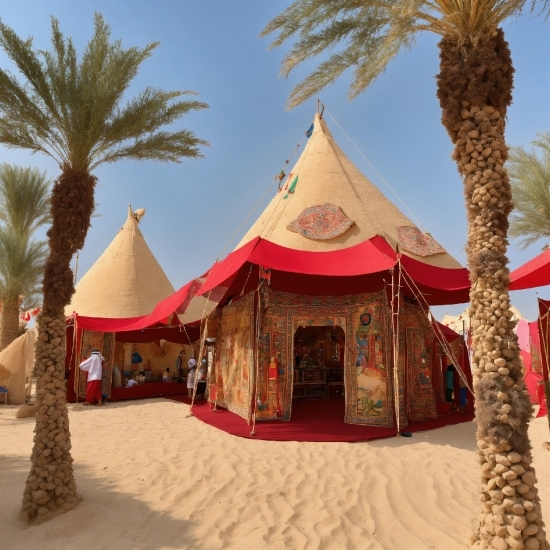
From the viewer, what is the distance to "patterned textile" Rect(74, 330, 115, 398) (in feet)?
43.3

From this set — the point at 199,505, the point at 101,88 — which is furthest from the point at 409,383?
the point at 101,88

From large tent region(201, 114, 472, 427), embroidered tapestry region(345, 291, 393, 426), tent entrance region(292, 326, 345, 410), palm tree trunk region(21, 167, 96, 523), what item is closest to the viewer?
palm tree trunk region(21, 167, 96, 523)

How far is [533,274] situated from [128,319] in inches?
435

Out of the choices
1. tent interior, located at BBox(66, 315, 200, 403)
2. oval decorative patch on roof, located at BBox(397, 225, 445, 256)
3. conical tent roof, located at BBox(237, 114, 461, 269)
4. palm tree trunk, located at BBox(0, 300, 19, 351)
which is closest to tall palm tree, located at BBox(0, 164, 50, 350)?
palm tree trunk, located at BBox(0, 300, 19, 351)

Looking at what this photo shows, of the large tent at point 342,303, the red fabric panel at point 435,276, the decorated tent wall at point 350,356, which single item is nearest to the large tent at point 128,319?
the large tent at point 342,303

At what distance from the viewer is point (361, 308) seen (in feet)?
29.0

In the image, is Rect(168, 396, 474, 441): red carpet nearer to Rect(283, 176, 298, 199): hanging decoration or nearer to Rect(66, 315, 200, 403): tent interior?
Rect(66, 315, 200, 403): tent interior

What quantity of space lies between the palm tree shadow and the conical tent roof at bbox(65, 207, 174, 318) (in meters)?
12.2

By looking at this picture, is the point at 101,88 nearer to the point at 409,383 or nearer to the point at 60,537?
the point at 60,537

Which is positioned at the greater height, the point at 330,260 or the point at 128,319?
the point at 330,260

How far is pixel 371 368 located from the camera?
859cm

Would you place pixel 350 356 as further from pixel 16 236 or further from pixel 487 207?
pixel 16 236

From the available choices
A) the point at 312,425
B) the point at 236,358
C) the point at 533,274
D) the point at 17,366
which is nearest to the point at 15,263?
the point at 17,366

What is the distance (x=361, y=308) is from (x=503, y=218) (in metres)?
5.15
